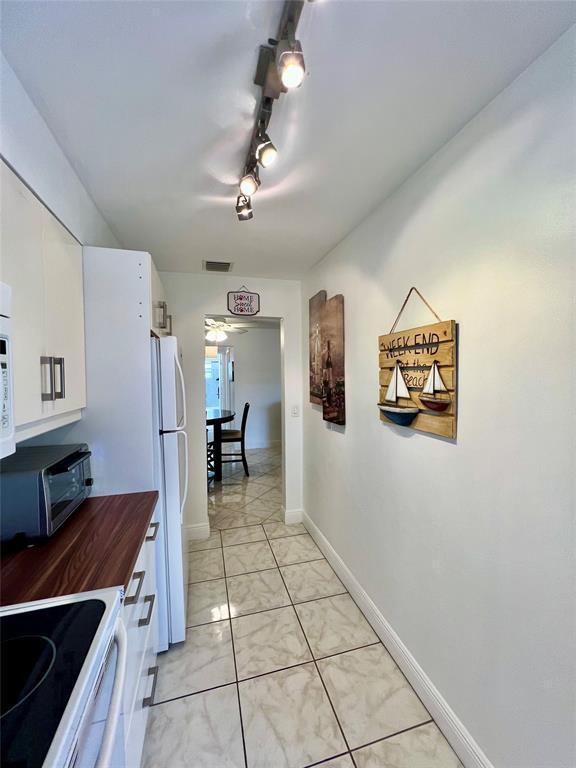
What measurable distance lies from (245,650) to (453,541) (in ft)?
4.35

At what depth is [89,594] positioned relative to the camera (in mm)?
895

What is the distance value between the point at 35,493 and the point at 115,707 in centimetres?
79

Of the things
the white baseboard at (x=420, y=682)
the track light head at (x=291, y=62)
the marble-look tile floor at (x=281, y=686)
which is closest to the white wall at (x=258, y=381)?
the marble-look tile floor at (x=281, y=686)

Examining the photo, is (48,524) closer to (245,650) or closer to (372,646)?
A: (245,650)

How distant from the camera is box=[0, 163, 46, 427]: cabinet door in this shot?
3.08ft

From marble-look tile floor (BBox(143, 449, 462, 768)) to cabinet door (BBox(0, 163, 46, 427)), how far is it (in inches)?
59.0

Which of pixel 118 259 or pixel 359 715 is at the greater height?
pixel 118 259

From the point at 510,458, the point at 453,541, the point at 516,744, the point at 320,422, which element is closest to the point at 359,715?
the point at 516,744

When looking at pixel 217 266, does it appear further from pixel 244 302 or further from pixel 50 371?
pixel 50 371

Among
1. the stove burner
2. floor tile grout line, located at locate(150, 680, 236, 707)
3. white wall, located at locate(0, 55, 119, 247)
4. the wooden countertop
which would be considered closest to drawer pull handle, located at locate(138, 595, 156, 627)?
the wooden countertop

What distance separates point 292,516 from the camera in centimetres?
326

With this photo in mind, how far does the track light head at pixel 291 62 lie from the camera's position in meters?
0.81

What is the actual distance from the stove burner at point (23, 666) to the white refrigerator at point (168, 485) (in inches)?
36.0

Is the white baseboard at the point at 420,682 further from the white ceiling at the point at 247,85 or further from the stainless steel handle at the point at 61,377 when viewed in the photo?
the white ceiling at the point at 247,85
